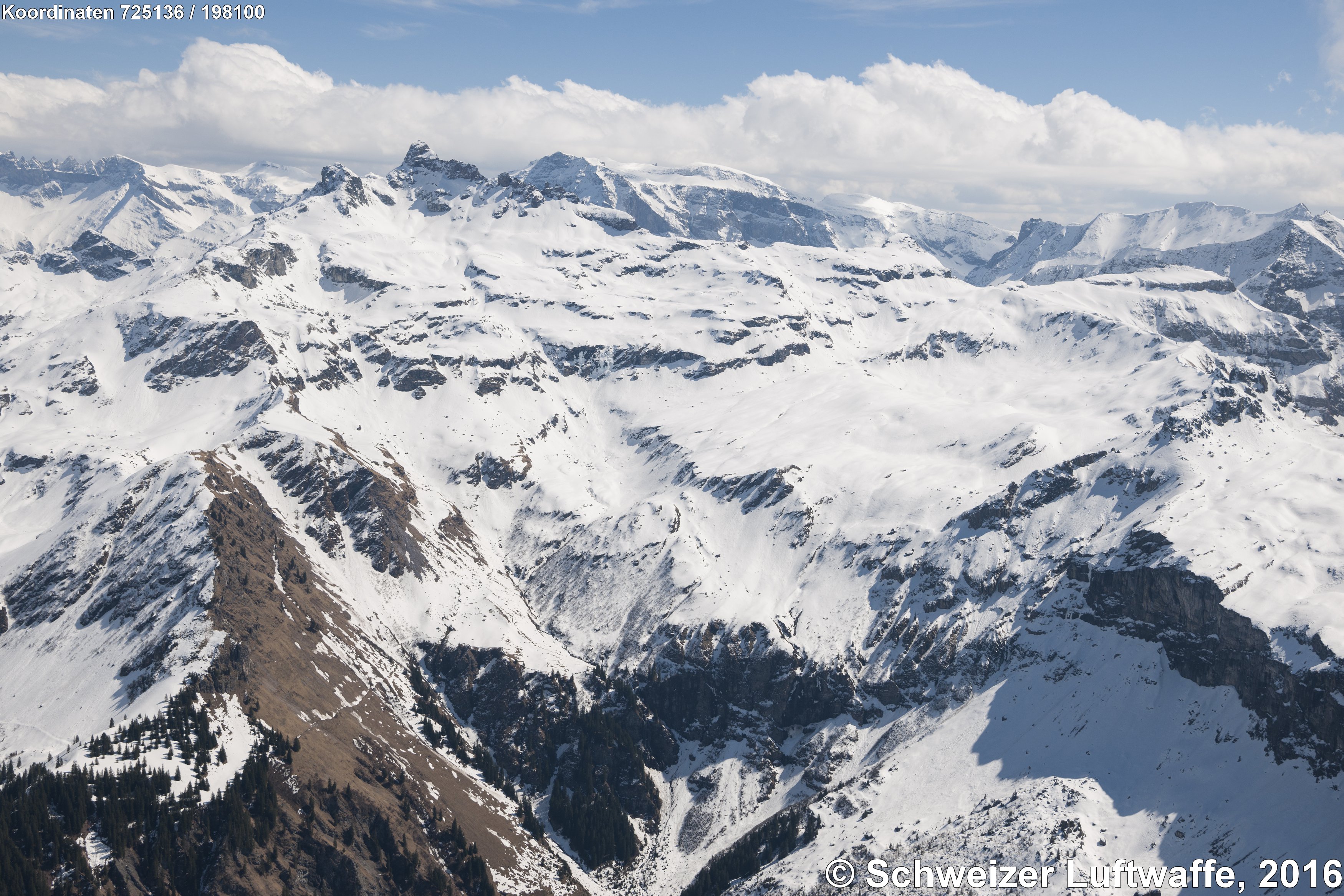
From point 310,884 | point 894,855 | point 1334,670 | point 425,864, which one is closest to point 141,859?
point 310,884

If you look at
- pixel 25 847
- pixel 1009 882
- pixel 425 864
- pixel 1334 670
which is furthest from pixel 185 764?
pixel 1334 670

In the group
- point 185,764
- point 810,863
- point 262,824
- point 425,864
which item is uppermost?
point 185,764

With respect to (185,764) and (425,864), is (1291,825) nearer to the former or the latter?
(425,864)

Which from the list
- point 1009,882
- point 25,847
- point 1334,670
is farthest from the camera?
point 1334,670

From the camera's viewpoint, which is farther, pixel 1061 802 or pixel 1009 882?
pixel 1061 802

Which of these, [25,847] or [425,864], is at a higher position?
[25,847]

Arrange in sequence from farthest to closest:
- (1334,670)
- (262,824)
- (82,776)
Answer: (1334,670) → (262,824) → (82,776)

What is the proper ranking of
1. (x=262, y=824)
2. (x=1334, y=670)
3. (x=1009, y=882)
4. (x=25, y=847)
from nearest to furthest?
(x=25, y=847)
(x=262, y=824)
(x=1009, y=882)
(x=1334, y=670)

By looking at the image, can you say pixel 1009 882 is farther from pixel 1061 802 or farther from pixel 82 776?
pixel 82 776

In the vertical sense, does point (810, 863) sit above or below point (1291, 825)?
below
